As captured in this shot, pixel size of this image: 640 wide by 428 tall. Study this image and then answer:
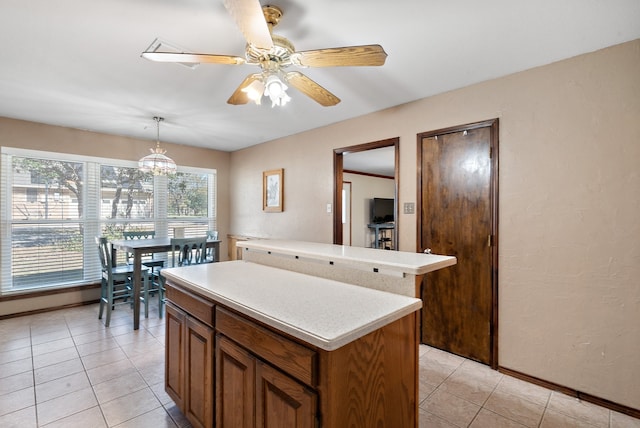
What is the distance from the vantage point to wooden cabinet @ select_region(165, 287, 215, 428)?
150cm

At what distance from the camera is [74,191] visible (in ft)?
12.8

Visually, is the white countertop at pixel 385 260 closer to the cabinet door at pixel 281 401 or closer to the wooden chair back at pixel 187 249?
the cabinet door at pixel 281 401

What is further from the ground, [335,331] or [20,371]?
[335,331]

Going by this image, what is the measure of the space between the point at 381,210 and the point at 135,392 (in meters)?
6.10

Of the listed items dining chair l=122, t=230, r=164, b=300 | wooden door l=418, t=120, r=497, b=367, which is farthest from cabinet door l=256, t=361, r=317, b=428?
dining chair l=122, t=230, r=164, b=300

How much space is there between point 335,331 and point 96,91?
3.05 m

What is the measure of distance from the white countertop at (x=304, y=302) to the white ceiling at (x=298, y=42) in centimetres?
147

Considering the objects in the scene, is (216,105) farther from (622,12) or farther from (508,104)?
(622,12)

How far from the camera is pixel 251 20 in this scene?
130 centimetres

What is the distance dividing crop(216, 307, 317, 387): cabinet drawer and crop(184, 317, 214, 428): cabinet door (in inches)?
7.1

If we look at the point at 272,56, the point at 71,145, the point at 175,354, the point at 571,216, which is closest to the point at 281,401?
the point at 175,354

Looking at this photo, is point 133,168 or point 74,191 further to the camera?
point 133,168

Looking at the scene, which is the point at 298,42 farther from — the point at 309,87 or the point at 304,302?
the point at 304,302

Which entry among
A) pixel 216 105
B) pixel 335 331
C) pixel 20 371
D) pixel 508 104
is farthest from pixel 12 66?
pixel 508 104
